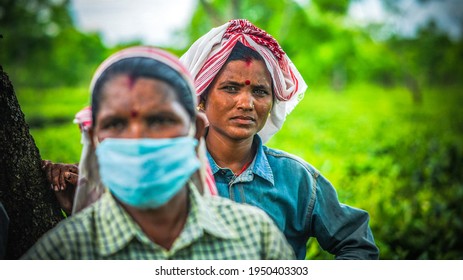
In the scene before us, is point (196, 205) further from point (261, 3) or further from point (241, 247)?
point (261, 3)

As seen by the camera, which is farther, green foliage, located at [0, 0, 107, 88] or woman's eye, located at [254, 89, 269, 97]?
green foliage, located at [0, 0, 107, 88]

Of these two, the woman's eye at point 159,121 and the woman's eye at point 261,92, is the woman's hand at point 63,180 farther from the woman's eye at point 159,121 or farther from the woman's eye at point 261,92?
the woman's eye at point 261,92

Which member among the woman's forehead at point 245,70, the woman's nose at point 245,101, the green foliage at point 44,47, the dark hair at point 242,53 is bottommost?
the woman's nose at point 245,101

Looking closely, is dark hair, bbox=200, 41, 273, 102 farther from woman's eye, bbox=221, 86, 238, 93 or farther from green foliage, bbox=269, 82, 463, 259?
green foliage, bbox=269, 82, 463, 259

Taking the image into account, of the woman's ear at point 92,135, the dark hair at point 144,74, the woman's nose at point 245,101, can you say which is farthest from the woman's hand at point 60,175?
the woman's nose at point 245,101

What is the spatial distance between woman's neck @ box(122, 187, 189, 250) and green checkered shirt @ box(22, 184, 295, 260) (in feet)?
0.10

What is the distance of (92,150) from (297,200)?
102cm

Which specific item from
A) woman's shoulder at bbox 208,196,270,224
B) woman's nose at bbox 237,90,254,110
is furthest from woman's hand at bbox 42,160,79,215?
woman's nose at bbox 237,90,254,110

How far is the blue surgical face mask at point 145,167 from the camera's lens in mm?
1642

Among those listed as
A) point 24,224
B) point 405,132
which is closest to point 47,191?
point 24,224

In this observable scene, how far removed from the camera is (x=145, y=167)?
5.38 feet

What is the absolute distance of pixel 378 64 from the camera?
38.1ft

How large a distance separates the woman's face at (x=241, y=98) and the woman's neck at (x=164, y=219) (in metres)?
0.59

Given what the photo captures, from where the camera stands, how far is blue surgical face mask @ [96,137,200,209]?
1.64 metres
